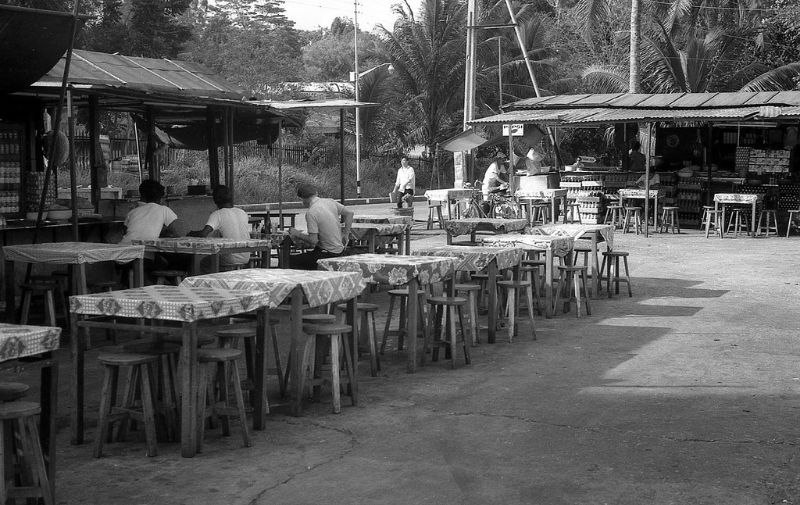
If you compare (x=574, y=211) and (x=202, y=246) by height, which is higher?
(x=202, y=246)

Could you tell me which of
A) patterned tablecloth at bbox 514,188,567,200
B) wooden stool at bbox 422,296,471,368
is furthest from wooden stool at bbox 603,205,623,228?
wooden stool at bbox 422,296,471,368

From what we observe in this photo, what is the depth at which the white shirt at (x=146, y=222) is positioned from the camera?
35.4 feet

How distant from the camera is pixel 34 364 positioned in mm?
4953

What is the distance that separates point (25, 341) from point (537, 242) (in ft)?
25.4

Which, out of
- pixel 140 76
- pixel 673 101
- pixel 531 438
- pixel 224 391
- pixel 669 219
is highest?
pixel 673 101

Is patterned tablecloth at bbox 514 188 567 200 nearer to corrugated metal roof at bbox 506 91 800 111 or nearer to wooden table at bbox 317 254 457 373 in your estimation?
corrugated metal roof at bbox 506 91 800 111

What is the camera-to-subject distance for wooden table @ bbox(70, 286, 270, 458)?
600 centimetres

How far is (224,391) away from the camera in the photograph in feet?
22.9

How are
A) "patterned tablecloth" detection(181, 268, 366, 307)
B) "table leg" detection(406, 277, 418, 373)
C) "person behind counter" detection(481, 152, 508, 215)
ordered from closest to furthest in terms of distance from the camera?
"patterned tablecloth" detection(181, 268, 366, 307)
"table leg" detection(406, 277, 418, 373)
"person behind counter" detection(481, 152, 508, 215)

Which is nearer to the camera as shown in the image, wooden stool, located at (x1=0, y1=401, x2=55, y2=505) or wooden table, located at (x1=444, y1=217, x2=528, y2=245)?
wooden stool, located at (x1=0, y1=401, x2=55, y2=505)

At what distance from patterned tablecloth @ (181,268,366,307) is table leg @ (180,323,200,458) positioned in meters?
0.94

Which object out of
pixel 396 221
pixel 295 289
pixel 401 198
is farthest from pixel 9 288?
pixel 401 198

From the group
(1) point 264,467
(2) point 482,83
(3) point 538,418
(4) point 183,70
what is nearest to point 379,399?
(3) point 538,418

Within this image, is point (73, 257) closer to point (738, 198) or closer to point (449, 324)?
point (449, 324)
